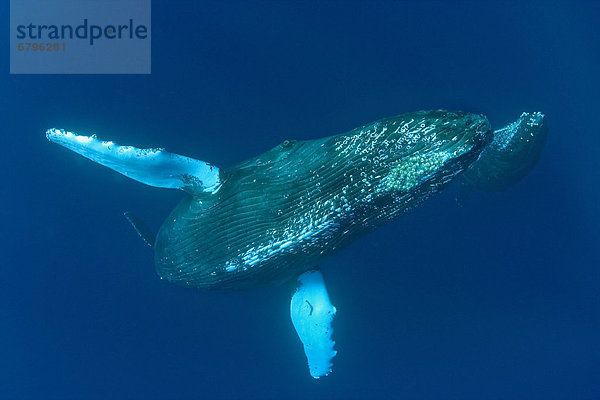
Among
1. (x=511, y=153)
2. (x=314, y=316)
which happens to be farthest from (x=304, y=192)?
(x=511, y=153)

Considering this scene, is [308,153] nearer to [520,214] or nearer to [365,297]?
[365,297]

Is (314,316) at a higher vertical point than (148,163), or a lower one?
lower

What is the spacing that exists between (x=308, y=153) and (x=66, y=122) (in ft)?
20.2

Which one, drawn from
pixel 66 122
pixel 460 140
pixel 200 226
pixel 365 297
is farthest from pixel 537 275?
pixel 66 122

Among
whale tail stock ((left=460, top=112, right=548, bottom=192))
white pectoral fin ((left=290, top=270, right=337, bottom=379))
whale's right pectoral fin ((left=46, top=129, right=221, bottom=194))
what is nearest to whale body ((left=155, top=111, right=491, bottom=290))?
whale's right pectoral fin ((left=46, top=129, right=221, bottom=194))

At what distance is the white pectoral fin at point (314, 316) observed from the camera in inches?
287

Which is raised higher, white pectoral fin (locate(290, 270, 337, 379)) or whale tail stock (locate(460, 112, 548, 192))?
whale tail stock (locate(460, 112, 548, 192))

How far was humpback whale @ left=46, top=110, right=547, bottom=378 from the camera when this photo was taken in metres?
4.95

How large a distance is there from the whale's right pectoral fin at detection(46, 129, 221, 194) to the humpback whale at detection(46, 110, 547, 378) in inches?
0.6

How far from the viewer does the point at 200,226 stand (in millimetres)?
6516

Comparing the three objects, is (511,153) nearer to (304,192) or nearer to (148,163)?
(304,192)

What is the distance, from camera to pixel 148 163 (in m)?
6.09

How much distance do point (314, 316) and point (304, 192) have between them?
105 inches

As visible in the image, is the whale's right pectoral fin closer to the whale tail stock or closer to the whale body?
the whale body
